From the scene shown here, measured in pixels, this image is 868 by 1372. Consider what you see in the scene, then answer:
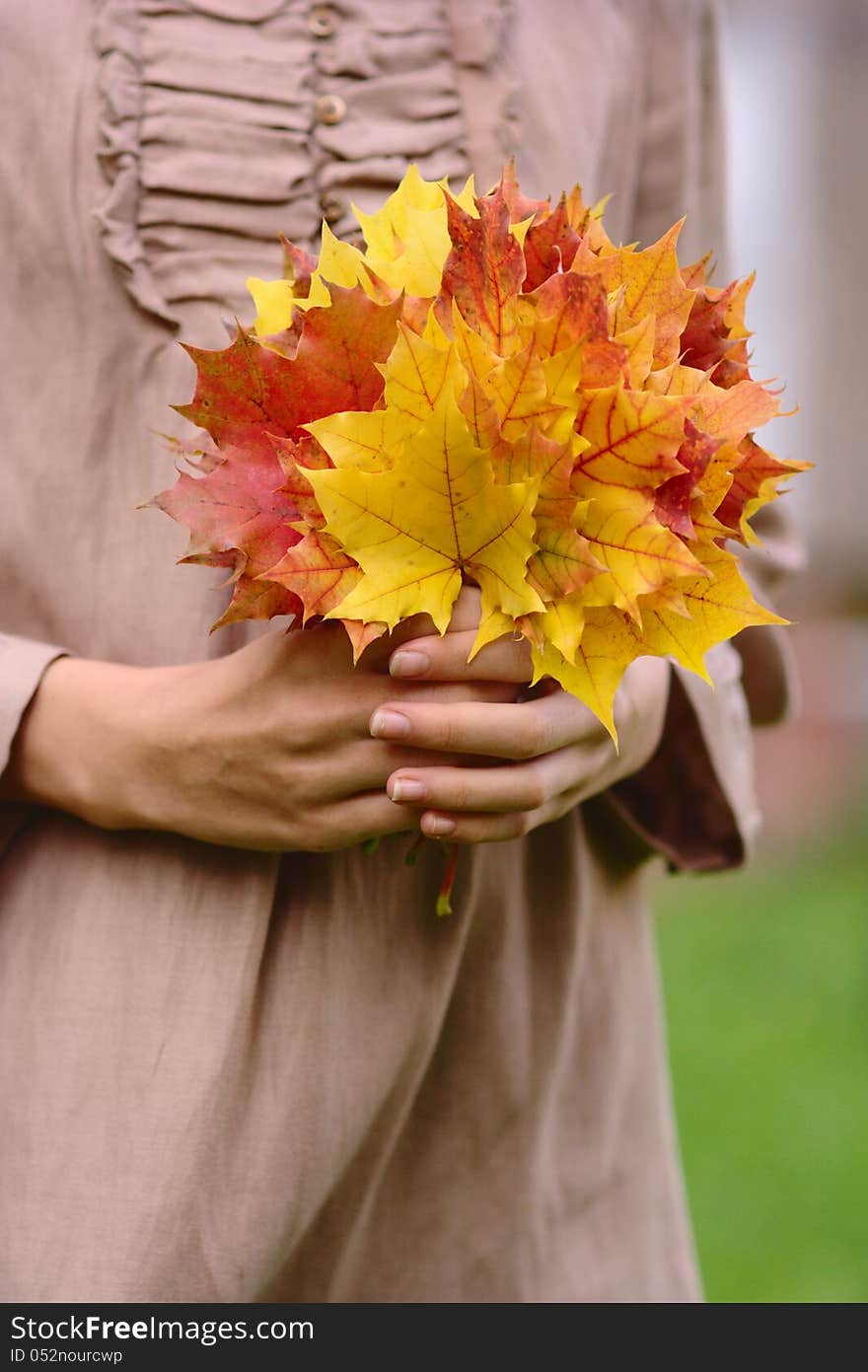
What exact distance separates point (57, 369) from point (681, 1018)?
290cm

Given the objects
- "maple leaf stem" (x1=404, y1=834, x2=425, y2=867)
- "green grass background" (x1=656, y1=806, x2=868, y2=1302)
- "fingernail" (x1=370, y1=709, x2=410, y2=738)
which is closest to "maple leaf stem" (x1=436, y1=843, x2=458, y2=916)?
"maple leaf stem" (x1=404, y1=834, x2=425, y2=867)

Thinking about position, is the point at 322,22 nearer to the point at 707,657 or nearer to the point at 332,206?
the point at 332,206

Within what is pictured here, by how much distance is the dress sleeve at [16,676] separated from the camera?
0.69 meters

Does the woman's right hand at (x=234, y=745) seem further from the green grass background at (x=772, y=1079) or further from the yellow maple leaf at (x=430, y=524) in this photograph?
the green grass background at (x=772, y=1079)

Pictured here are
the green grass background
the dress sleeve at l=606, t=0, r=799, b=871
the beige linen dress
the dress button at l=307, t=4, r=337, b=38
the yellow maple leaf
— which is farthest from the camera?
the green grass background

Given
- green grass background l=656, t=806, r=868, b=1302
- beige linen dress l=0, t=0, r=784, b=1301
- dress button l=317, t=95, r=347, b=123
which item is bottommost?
green grass background l=656, t=806, r=868, b=1302

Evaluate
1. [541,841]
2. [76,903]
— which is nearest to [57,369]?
[76,903]

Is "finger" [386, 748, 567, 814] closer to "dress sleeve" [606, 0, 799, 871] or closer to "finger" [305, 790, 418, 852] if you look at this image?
"finger" [305, 790, 418, 852]

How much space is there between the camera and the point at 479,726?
607 millimetres

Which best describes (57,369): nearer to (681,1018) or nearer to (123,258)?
(123,258)

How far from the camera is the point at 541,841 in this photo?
871 mm

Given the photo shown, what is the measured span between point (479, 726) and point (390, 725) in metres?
0.05

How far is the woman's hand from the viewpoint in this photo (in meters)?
0.60

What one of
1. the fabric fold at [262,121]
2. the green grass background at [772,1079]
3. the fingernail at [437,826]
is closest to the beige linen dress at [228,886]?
the fabric fold at [262,121]
